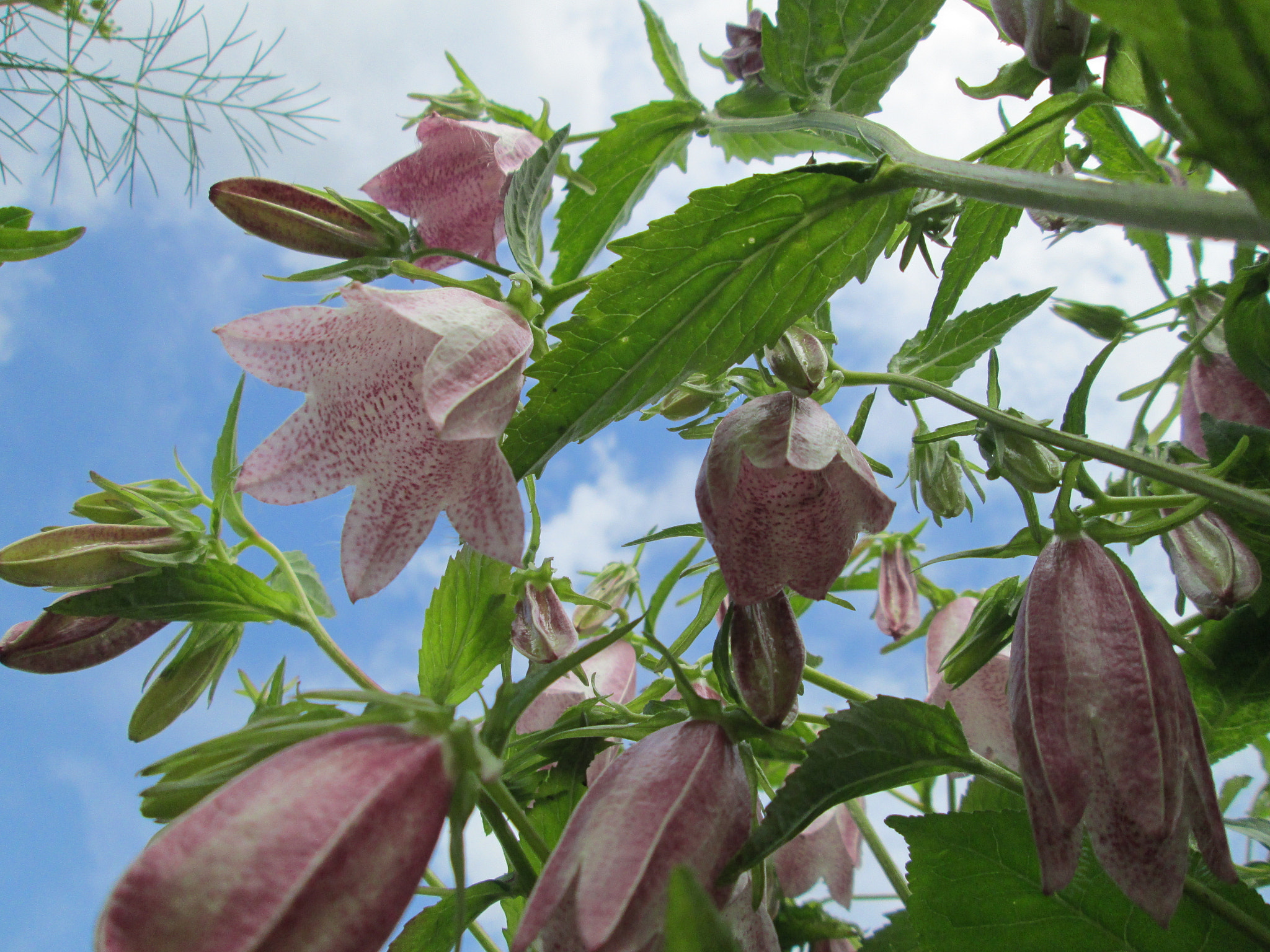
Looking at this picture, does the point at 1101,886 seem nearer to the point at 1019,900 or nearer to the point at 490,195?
the point at 1019,900

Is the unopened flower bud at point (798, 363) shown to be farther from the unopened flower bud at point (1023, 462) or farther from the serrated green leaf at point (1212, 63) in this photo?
the serrated green leaf at point (1212, 63)

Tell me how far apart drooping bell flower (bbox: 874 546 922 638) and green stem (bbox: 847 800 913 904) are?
0.57ft

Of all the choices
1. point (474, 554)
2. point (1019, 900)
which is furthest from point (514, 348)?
point (1019, 900)

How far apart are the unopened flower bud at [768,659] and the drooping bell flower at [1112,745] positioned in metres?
0.11

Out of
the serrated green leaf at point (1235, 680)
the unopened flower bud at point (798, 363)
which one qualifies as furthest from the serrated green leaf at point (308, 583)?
the serrated green leaf at point (1235, 680)

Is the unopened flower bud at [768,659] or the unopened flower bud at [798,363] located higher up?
the unopened flower bud at [798,363]

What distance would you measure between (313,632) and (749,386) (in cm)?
37

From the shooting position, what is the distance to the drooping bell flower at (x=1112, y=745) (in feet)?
1.23

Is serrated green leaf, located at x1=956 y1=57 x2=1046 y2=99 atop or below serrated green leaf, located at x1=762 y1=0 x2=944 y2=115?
below

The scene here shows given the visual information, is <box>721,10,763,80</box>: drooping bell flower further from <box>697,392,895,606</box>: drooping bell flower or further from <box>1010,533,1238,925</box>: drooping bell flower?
<box>1010,533,1238,925</box>: drooping bell flower

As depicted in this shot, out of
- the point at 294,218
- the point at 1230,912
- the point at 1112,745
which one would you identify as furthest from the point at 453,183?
the point at 1230,912

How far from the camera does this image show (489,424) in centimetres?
47

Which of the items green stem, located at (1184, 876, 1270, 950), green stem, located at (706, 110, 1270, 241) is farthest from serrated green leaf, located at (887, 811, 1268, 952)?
green stem, located at (706, 110, 1270, 241)

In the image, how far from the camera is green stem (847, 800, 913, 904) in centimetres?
79
